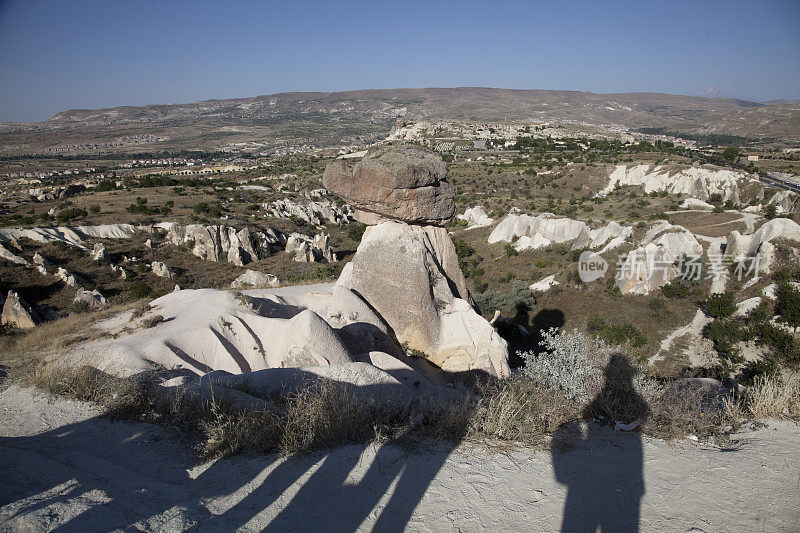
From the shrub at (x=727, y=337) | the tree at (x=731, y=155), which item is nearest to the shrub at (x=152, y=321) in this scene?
the shrub at (x=727, y=337)

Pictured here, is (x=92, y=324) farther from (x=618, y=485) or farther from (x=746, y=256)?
(x=746, y=256)

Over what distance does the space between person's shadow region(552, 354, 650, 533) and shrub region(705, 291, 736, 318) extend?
1556 centimetres

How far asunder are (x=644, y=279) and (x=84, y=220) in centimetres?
3712

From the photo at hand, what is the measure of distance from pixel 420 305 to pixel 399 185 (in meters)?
2.49

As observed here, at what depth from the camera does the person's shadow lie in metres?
3.05

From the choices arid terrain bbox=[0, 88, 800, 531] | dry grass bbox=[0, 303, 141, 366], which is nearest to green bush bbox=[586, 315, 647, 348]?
arid terrain bbox=[0, 88, 800, 531]

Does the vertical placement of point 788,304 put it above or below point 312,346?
below

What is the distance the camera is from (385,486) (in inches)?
A: 126

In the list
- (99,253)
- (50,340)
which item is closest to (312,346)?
(50,340)

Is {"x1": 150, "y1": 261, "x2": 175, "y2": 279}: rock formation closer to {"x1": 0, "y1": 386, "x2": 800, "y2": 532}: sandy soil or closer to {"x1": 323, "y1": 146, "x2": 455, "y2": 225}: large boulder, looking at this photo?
{"x1": 323, "y1": 146, "x2": 455, "y2": 225}: large boulder

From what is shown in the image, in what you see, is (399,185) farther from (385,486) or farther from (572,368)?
(385,486)

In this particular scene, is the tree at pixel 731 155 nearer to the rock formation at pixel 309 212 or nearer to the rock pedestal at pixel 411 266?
the rock formation at pixel 309 212

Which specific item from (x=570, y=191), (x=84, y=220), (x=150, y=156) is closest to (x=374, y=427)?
(x=84, y=220)

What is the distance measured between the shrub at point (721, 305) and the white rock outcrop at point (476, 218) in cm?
2209
